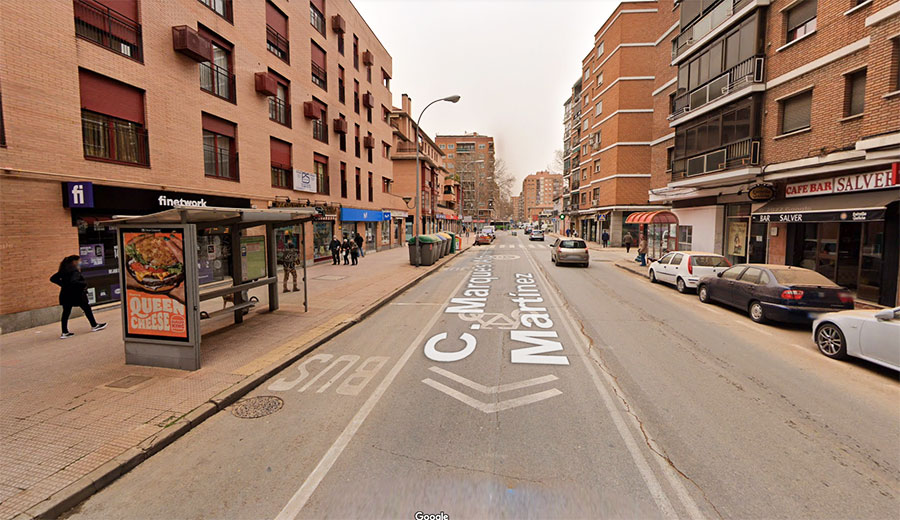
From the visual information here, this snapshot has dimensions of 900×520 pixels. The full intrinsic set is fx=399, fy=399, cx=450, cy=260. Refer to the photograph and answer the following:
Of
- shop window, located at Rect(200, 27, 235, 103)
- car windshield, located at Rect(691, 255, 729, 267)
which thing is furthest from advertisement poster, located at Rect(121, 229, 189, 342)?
car windshield, located at Rect(691, 255, 729, 267)

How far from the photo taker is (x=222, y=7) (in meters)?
14.4

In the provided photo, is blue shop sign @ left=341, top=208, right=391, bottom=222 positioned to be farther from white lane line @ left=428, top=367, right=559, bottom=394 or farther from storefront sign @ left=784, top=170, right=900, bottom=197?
storefront sign @ left=784, top=170, right=900, bottom=197

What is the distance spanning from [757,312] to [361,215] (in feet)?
71.6

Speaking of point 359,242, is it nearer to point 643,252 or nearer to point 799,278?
point 643,252

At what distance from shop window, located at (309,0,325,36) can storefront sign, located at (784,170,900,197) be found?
22432 mm

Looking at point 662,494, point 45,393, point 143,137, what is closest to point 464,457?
point 662,494

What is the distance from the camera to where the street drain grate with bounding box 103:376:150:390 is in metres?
5.21

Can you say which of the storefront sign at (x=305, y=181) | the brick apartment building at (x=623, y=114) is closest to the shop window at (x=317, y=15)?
the storefront sign at (x=305, y=181)

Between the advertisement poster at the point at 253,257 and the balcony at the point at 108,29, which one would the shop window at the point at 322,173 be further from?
the advertisement poster at the point at 253,257

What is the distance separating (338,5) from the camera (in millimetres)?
23375

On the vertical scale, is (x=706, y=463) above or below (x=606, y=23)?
below

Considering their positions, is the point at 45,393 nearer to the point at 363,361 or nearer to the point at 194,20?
the point at 363,361

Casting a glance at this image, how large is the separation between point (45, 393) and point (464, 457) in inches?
A: 211

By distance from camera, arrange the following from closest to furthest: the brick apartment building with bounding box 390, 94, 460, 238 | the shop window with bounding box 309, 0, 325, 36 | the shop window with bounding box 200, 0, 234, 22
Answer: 1. the shop window with bounding box 200, 0, 234, 22
2. the shop window with bounding box 309, 0, 325, 36
3. the brick apartment building with bounding box 390, 94, 460, 238
